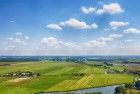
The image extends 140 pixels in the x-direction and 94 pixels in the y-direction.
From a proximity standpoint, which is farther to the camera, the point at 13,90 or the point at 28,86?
the point at 28,86

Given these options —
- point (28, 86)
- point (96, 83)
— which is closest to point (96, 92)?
point (96, 83)

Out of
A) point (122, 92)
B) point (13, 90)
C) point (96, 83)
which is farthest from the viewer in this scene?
point (96, 83)

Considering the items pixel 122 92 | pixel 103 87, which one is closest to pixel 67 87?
pixel 103 87

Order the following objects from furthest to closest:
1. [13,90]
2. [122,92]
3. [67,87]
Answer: [67,87], [13,90], [122,92]

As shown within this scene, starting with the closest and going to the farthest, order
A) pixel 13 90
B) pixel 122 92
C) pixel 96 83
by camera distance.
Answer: pixel 122 92, pixel 13 90, pixel 96 83

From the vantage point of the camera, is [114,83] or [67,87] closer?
[67,87]

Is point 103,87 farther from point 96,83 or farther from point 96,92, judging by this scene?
point 96,92

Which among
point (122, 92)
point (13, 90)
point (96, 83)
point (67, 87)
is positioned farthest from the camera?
point (96, 83)

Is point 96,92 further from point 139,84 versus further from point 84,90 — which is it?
point 139,84
